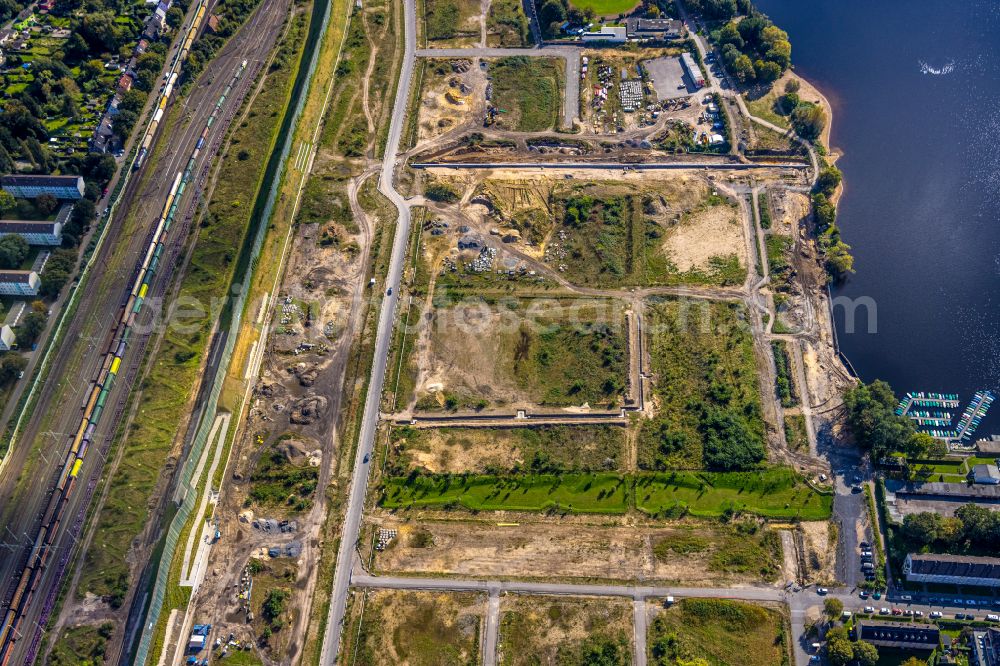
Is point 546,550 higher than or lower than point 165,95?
lower

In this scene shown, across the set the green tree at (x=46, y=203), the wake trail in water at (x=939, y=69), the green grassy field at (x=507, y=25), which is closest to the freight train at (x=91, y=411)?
the green tree at (x=46, y=203)

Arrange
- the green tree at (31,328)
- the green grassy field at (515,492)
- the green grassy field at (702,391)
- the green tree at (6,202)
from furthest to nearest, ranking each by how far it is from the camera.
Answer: the green tree at (6,202), the green tree at (31,328), the green grassy field at (702,391), the green grassy field at (515,492)

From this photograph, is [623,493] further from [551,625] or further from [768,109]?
[768,109]

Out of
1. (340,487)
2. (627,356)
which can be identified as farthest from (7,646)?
(627,356)

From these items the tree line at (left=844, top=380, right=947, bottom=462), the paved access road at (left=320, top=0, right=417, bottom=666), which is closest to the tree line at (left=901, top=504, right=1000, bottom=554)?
the tree line at (left=844, top=380, right=947, bottom=462)

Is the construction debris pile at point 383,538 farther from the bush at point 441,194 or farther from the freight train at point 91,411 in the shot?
the bush at point 441,194

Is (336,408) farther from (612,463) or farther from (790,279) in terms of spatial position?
(790,279)

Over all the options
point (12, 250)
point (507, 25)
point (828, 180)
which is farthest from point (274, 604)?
point (507, 25)
